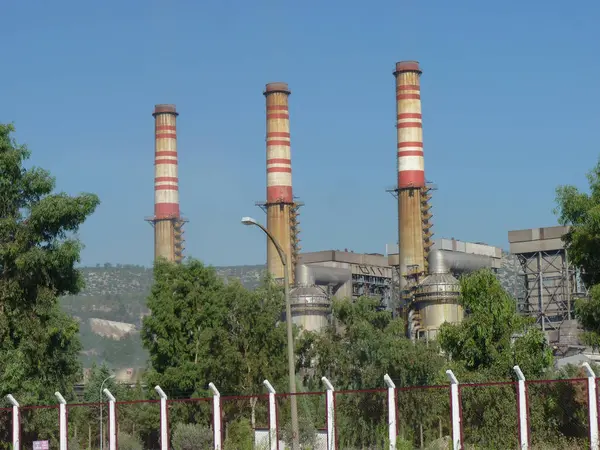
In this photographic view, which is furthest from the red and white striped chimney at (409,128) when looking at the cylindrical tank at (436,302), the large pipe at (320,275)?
the large pipe at (320,275)

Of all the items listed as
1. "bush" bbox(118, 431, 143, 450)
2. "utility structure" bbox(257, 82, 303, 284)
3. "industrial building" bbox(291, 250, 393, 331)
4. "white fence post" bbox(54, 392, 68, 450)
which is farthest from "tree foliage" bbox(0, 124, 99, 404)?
"utility structure" bbox(257, 82, 303, 284)

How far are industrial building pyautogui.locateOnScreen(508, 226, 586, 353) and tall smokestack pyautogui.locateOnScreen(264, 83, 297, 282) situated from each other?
753 inches

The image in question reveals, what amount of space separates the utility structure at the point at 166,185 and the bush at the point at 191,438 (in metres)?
63.1

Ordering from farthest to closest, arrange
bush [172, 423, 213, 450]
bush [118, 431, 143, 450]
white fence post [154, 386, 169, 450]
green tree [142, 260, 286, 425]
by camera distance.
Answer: bush [118, 431, 143, 450] < green tree [142, 260, 286, 425] < bush [172, 423, 213, 450] < white fence post [154, 386, 169, 450]

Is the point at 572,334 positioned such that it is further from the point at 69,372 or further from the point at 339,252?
the point at 69,372

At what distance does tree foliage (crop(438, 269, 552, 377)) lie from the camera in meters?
38.3

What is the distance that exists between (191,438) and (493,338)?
14.8m

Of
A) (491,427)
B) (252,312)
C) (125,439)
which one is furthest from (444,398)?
(125,439)

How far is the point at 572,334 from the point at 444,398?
164 feet

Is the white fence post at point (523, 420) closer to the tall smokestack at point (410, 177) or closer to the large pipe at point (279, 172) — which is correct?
the tall smokestack at point (410, 177)

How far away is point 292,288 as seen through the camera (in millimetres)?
93312

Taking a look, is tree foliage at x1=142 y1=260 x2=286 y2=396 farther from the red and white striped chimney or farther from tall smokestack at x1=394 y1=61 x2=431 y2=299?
the red and white striped chimney

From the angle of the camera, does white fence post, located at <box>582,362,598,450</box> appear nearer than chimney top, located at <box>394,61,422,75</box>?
Yes

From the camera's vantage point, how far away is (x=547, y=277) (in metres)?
89.9
